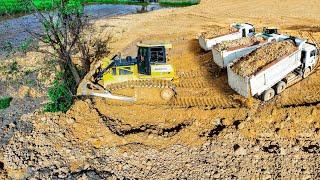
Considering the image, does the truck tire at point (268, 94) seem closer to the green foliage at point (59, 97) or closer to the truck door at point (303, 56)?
the truck door at point (303, 56)

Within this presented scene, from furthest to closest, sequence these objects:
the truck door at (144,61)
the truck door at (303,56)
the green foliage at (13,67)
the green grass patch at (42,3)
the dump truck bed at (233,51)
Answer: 1. the green grass patch at (42,3)
2. the green foliage at (13,67)
3. the dump truck bed at (233,51)
4. the truck door at (144,61)
5. the truck door at (303,56)

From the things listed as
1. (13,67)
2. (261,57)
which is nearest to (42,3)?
(13,67)

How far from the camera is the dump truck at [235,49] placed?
627 inches

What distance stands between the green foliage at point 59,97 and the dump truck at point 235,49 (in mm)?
5772

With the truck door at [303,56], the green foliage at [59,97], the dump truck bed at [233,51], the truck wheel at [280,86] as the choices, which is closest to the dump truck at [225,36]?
the dump truck bed at [233,51]

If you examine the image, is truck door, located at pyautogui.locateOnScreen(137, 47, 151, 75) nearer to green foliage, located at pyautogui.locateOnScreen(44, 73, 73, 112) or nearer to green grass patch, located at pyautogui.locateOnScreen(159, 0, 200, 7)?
green foliage, located at pyautogui.locateOnScreen(44, 73, 73, 112)

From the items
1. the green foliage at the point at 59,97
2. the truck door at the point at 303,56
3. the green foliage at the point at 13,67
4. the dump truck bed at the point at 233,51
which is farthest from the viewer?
the green foliage at the point at 13,67

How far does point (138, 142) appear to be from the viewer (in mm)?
12672

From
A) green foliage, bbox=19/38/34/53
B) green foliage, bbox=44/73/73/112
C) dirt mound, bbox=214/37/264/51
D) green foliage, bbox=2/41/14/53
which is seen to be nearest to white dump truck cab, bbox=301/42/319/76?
dirt mound, bbox=214/37/264/51

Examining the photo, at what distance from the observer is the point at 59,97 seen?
52.5ft

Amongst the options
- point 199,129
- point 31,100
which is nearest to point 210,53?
point 199,129

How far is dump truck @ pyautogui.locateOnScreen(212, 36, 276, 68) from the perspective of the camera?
1592cm

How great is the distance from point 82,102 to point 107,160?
11.4ft

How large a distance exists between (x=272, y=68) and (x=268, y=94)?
0.87 meters
